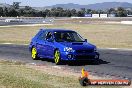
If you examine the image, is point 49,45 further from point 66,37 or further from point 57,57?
point 57,57

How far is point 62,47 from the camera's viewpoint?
697 inches

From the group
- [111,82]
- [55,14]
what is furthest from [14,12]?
[111,82]

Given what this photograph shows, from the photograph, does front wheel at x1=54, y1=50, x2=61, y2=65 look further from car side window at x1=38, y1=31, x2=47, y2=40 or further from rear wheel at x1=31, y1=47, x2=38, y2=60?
rear wheel at x1=31, y1=47, x2=38, y2=60

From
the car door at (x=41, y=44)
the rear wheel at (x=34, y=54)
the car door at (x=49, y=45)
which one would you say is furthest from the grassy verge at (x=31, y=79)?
the rear wheel at (x=34, y=54)

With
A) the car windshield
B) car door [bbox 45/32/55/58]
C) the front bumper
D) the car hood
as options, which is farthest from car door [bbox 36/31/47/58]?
the front bumper

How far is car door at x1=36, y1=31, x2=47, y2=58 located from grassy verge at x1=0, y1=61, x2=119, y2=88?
382 cm

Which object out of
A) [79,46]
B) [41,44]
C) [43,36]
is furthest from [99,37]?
[79,46]

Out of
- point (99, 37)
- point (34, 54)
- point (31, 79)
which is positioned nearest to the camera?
point (31, 79)

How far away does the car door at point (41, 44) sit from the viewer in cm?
1930

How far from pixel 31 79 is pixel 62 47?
498 centimetres

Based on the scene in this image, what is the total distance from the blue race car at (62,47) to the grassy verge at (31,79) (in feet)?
8.57

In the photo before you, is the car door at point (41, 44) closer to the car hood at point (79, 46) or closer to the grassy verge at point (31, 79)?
the car hood at point (79, 46)

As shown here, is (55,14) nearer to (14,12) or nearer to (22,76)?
(14,12)

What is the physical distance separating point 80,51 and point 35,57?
3.27 metres
